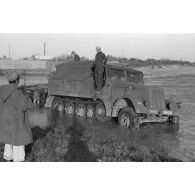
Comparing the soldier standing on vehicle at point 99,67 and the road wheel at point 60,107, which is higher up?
the soldier standing on vehicle at point 99,67

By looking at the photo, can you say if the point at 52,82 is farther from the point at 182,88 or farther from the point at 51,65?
the point at 182,88

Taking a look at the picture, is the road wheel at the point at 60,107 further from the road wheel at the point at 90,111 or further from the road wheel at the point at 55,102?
the road wheel at the point at 90,111

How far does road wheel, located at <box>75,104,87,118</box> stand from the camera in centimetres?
1454

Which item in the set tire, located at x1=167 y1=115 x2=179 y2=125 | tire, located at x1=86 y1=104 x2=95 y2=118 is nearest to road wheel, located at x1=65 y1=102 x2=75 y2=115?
tire, located at x1=86 y1=104 x2=95 y2=118

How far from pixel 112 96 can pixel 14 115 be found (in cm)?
695

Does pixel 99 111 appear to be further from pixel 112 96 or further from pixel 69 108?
pixel 69 108

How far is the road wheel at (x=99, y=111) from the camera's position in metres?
13.4

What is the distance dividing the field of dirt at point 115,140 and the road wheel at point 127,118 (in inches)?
10.2

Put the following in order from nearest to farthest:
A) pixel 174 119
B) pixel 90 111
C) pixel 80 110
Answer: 1. pixel 174 119
2. pixel 90 111
3. pixel 80 110

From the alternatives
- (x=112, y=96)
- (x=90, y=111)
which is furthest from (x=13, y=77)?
(x=90, y=111)

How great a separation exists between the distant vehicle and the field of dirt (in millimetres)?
411

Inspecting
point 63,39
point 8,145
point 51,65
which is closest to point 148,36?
point 63,39

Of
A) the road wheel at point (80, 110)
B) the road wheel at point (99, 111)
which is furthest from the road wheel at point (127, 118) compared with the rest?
the road wheel at point (80, 110)

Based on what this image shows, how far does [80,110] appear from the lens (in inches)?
584
